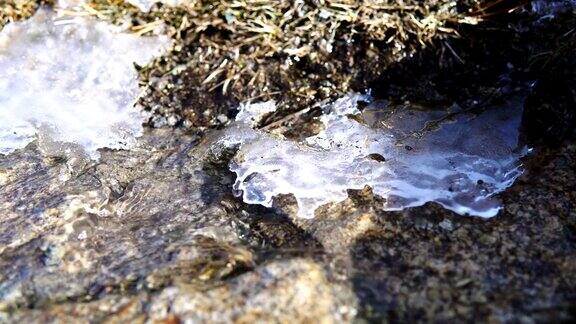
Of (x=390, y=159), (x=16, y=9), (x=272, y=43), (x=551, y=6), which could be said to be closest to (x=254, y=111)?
(x=272, y=43)

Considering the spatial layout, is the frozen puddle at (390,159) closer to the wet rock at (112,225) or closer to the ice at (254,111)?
the ice at (254,111)

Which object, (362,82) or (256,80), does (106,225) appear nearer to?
(256,80)

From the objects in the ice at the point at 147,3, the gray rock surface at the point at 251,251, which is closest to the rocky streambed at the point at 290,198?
the gray rock surface at the point at 251,251

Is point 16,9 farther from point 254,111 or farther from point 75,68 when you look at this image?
point 254,111

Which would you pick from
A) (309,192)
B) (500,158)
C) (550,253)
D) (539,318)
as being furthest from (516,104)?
(539,318)

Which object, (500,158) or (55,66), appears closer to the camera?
(500,158)

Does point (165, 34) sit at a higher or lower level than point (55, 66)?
higher

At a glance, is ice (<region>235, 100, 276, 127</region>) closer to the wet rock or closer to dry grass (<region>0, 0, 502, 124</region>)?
dry grass (<region>0, 0, 502, 124</region>)
